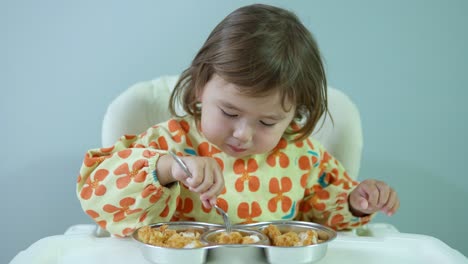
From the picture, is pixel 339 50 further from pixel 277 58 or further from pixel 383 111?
pixel 277 58

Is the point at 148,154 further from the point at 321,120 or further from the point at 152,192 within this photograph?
the point at 321,120

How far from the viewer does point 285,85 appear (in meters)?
0.95

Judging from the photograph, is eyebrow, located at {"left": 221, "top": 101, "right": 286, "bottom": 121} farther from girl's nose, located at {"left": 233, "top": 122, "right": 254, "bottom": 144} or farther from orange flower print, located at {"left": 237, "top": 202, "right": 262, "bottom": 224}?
orange flower print, located at {"left": 237, "top": 202, "right": 262, "bottom": 224}

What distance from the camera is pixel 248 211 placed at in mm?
1072

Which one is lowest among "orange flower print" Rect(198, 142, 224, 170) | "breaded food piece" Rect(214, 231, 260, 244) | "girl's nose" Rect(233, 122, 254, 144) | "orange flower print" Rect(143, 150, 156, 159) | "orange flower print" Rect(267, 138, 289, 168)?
"breaded food piece" Rect(214, 231, 260, 244)

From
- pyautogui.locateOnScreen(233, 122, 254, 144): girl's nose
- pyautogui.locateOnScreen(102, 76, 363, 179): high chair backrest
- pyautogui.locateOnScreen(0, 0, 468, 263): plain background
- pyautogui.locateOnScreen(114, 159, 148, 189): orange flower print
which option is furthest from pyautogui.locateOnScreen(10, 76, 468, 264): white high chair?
pyautogui.locateOnScreen(0, 0, 468, 263): plain background

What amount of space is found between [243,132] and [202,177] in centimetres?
13

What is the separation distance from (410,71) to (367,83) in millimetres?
133

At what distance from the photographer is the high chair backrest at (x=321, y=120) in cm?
119

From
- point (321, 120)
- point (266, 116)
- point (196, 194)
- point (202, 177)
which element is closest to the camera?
point (202, 177)

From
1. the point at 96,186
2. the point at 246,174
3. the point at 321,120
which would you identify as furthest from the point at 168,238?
the point at 321,120

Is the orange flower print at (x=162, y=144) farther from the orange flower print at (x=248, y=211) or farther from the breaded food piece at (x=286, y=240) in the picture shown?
the breaded food piece at (x=286, y=240)

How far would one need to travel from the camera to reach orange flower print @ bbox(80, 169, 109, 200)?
0.93 metres

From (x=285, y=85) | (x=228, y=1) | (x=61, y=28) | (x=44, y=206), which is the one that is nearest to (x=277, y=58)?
(x=285, y=85)
